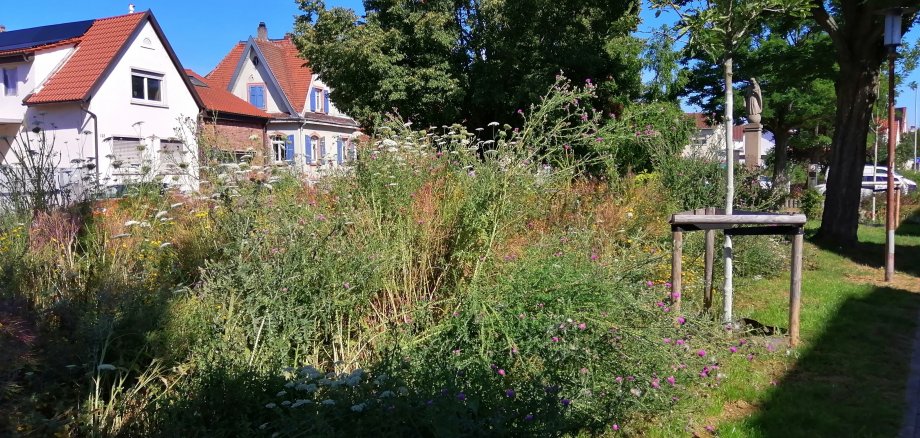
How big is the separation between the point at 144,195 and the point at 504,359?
4316mm

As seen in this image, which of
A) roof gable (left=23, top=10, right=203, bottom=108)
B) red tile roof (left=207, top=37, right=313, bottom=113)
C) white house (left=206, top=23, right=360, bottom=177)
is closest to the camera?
roof gable (left=23, top=10, right=203, bottom=108)

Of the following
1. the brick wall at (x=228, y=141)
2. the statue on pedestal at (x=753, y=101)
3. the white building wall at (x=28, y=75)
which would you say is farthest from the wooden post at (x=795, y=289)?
the white building wall at (x=28, y=75)

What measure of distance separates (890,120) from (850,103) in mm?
2960

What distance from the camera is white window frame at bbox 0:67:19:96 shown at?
Answer: 2469 centimetres

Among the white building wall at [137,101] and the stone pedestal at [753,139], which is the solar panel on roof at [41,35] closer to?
the white building wall at [137,101]

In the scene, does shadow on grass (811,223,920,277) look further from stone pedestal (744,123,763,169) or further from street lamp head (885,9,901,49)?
street lamp head (885,9,901,49)

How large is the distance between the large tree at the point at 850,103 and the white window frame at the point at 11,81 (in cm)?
2606

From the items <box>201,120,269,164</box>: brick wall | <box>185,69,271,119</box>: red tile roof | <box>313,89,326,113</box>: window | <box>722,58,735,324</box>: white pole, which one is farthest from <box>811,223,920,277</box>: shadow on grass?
<box>313,89,326,113</box>: window

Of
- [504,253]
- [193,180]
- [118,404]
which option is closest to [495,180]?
[504,253]

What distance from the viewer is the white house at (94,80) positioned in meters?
23.4

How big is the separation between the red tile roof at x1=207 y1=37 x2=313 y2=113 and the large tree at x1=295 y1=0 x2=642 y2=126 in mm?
19321

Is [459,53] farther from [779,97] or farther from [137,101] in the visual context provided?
[779,97]

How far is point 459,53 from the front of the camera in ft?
50.9

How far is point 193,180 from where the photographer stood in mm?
6527
